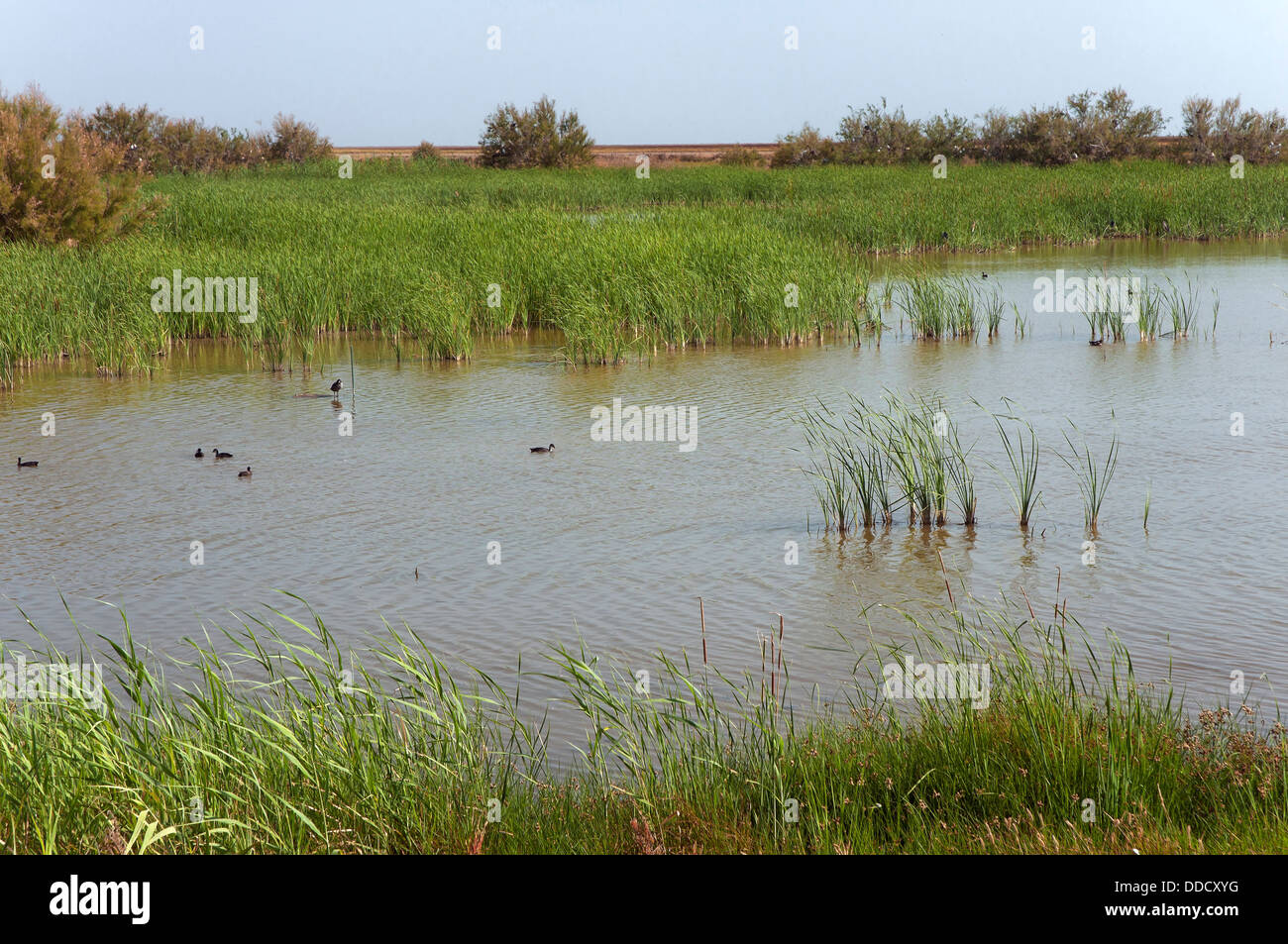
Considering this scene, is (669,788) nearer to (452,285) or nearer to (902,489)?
(902,489)

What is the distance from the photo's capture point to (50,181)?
60.0 feet

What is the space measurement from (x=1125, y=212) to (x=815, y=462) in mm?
20812

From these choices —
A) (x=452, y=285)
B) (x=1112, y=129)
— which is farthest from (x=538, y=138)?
(x=452, y=285)

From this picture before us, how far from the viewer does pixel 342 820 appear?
132 inches

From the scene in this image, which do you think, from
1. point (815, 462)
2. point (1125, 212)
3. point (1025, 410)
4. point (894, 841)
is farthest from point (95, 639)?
point (1125, 212)

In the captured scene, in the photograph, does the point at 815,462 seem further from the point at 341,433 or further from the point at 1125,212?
the point at 1125,212

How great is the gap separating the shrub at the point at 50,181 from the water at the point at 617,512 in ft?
20.2

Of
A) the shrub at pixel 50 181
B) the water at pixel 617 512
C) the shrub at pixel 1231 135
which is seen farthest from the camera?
the shrub at pixel 1231 135

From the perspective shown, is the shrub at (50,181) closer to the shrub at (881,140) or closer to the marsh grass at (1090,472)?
the marsh grass at (1090,472)

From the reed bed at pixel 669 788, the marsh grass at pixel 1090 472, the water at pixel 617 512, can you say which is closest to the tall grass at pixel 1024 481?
the water at pixel 617 512

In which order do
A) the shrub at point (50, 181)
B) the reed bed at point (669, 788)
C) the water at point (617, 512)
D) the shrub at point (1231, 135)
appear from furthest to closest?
the shrub at point (1231, 135)
the shrub at point (50, 181)
the water at point (617, 512)
the reed bed at point (669, 788)

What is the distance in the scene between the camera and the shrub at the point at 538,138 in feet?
187

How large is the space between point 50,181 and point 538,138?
4046cm

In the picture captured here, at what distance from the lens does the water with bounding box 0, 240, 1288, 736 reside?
5.87 metres
